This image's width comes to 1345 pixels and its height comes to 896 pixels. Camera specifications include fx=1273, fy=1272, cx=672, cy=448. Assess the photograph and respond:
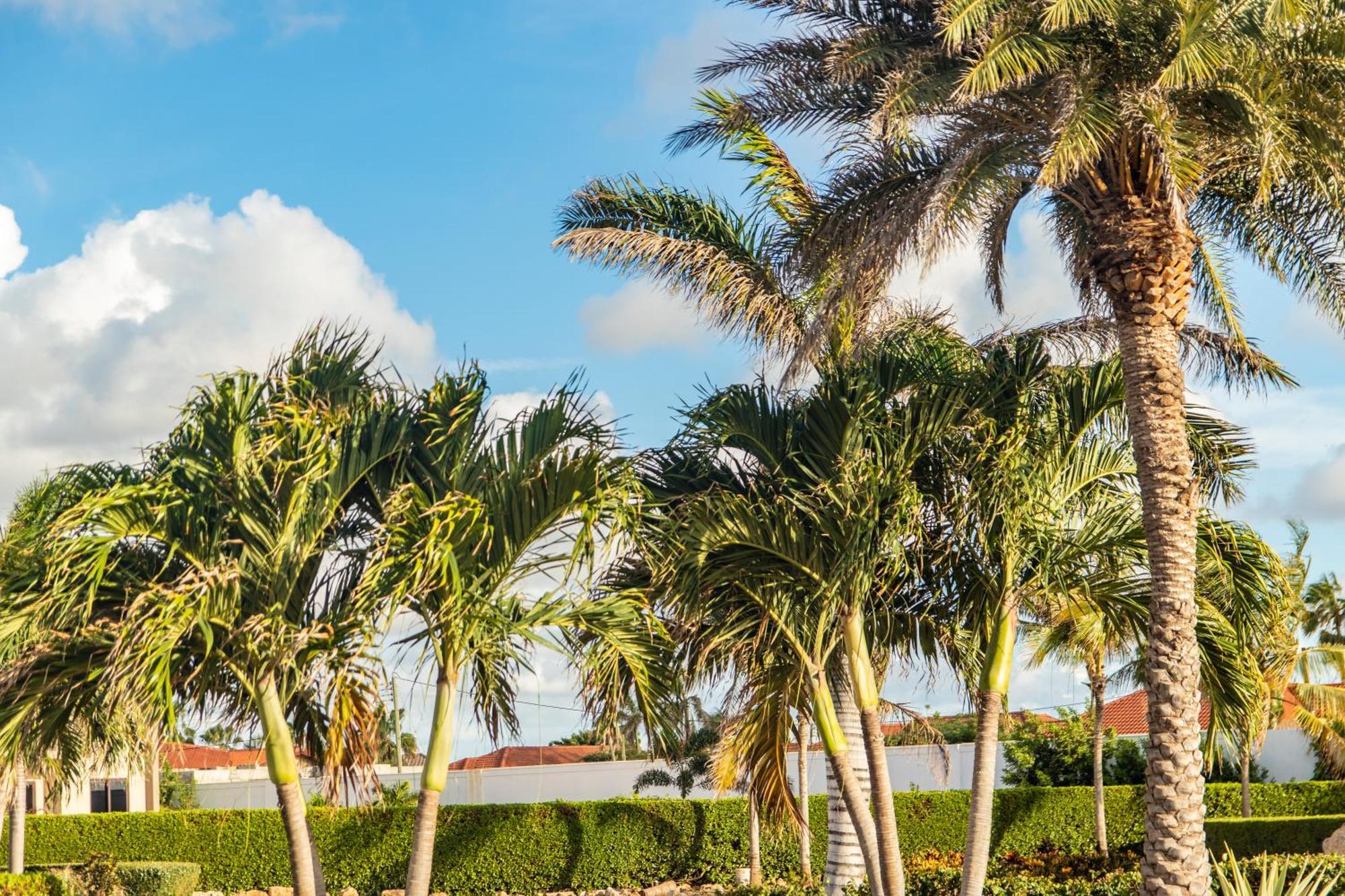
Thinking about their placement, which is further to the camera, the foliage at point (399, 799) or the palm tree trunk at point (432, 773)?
the foliage at point (399, 799)

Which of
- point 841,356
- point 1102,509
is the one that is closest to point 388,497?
point 841,356

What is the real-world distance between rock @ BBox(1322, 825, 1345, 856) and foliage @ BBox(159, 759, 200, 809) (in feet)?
98.9

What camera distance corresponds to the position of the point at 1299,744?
33.6 metres

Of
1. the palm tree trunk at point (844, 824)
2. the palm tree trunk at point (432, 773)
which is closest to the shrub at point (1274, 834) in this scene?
the palm tree trunk at point (844, 824)

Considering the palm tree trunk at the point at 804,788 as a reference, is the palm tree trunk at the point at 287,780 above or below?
above

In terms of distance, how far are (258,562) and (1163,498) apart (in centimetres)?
707

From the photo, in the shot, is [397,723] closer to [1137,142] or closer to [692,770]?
[1137,142]

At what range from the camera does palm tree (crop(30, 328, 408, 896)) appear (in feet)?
30.9

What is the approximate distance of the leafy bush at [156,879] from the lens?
66.0 feet

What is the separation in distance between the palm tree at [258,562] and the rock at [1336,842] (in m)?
17.2

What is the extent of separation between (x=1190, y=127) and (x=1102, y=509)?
11.2 feet

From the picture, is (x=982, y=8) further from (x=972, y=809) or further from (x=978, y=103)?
(x=972, y=809)

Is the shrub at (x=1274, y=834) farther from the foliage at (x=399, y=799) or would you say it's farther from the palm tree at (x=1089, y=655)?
the foliage at (x=399, y=799)

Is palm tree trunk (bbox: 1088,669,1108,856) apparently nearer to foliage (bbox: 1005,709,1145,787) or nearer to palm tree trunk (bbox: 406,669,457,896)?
foliage (bbox: 1005,709,1145,787)
